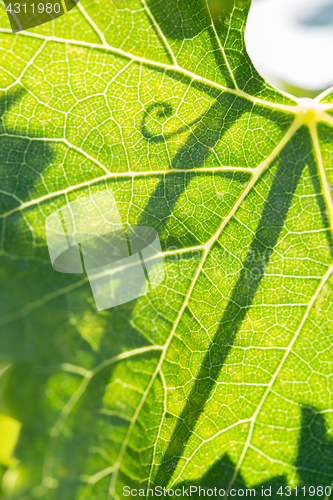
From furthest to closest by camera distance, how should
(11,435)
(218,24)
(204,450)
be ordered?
(204,450) < (218,24) < (11,435)

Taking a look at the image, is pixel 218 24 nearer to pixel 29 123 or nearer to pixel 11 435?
pixel 29 123

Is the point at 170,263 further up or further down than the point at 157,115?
further down

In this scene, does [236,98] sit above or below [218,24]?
below

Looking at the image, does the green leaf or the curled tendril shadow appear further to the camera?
the curled tendril shadow

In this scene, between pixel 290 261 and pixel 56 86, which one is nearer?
pixel 56 86

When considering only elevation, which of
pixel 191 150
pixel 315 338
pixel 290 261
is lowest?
pixel 315 338

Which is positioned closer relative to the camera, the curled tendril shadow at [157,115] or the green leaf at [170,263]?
the green leaf at [170,263]

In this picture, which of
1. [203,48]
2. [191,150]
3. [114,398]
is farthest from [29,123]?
[114,398]

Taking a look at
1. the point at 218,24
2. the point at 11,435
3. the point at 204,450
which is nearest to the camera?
the point at 11,435
